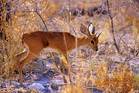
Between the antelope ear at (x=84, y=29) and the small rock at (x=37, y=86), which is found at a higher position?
the antelope ear at (x=84, y=29)

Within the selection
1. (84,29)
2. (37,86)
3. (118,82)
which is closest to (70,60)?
(84,29)

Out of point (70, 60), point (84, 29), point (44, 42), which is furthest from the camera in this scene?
point (70, 60)


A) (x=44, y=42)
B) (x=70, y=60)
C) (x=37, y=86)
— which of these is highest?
(x=44, y=42)

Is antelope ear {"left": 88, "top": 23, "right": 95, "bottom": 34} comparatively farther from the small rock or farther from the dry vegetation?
the small rock

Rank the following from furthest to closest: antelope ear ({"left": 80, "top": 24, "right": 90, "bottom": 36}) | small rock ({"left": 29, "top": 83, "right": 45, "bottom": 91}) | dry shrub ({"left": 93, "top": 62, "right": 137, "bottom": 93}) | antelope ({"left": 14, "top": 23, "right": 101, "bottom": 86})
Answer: antelope ear ({"left": 80, "top": 24, "right": 90, "bottom": 36}), antelope ({"left": 14, "top": 23, "right": 101, "bottom": 86}), small rock ({"left": 29, "top": 83, "right": 45, "bottom": 91}), dry shrub ({"left": 93, "top": 62, "right": 137, "bottom": 93})

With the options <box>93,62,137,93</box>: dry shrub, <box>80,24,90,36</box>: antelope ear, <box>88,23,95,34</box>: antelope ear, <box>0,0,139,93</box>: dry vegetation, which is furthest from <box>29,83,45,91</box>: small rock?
<box>88,23,95,34</box>: antelope ear

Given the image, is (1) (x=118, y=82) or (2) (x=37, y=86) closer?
(1) (x=118, y=82)

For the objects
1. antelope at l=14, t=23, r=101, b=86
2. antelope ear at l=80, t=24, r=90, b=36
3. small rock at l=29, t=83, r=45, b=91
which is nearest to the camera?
small rock at l=29, t=83, r=45, b=91

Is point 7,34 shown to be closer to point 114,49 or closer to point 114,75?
point 114,75

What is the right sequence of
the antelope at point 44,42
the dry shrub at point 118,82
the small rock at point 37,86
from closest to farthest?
the dry shrub at point 118,82 → the small rock at point 37,86 → the antelope at point 44,42

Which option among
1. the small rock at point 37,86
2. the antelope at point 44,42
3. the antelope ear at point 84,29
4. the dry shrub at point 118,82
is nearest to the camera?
the dry shrub at point 118,82

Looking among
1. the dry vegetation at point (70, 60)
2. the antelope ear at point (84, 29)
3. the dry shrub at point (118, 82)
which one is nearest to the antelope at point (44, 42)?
the antelope ear at point (84, 29)

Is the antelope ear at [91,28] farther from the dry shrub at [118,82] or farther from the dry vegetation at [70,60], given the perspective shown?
the dry shrub at [118,82]

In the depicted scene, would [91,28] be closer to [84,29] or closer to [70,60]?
[84,29]
